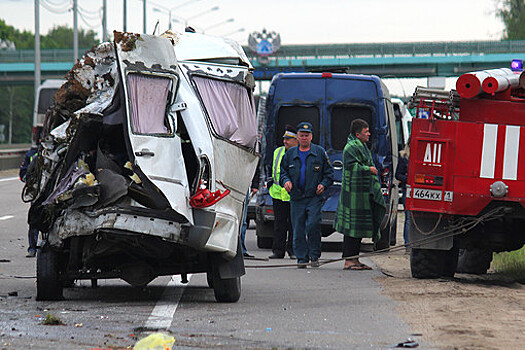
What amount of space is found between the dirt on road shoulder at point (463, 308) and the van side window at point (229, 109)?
82.5 inches

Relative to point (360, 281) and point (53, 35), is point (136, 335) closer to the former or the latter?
point (360, 281)

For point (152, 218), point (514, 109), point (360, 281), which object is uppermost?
point (514, 109)

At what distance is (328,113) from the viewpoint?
1697cm

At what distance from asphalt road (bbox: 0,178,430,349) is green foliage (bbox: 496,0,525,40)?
74284 millimetres

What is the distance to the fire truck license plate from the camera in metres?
11.1

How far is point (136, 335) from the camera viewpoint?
749 cm

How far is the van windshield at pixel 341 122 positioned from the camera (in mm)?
16906

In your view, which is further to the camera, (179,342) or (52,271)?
(52,271)

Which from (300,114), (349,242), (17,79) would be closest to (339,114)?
(300,114)

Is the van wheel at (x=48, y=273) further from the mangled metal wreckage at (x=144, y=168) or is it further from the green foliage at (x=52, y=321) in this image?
the green foliage at (x=52, y=321)

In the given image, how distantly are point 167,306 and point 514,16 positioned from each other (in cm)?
7863

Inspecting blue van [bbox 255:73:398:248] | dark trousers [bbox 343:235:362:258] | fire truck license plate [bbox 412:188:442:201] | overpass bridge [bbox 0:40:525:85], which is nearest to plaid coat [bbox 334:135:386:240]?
dark trousers [bbox 343:235:362:258]

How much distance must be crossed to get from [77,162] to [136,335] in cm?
240

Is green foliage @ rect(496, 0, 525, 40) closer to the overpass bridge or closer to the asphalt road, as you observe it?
the overpass bridge
